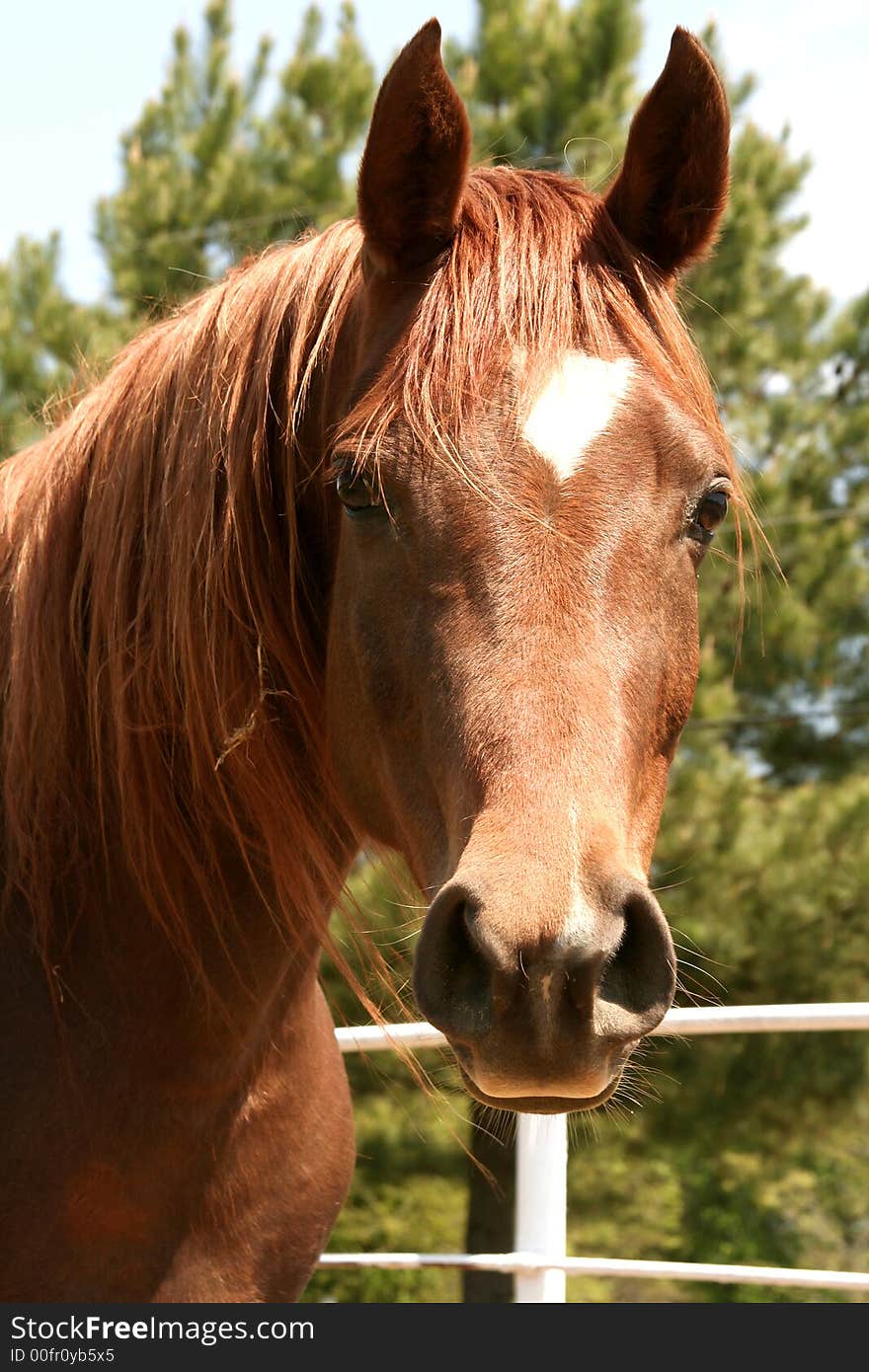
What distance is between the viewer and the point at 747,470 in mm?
9977

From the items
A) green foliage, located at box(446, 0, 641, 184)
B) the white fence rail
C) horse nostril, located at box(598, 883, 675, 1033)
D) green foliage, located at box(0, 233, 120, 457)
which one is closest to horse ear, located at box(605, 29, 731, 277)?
horse nostril, located at box(598, 883, 675, 1033)

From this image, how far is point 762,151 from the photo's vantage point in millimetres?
12273

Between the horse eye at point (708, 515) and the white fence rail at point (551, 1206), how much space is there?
5.16 ft

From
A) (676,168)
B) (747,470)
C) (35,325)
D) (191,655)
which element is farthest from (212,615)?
(35,325)

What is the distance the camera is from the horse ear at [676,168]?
7.90 feet

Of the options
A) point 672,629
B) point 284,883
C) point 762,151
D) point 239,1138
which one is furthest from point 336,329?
point 762,151

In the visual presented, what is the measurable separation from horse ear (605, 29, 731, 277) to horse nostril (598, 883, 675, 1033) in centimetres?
132

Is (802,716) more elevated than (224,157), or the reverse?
(224,157)

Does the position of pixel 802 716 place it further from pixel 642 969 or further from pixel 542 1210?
pixel 642 969

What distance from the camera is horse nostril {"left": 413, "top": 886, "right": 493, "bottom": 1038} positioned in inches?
67.8

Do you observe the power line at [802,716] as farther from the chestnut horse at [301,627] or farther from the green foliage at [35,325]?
the chestnut horse at [301,627]

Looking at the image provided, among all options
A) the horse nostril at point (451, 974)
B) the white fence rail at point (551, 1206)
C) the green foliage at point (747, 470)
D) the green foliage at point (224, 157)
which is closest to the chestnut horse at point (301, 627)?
the horse nostril at point (451, 974)

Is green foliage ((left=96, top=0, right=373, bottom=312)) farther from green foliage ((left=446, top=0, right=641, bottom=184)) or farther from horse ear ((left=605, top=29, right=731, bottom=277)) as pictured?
horse ear ((left=605, top=29, right=731, bottom=277))

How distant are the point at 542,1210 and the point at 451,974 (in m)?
2.31
